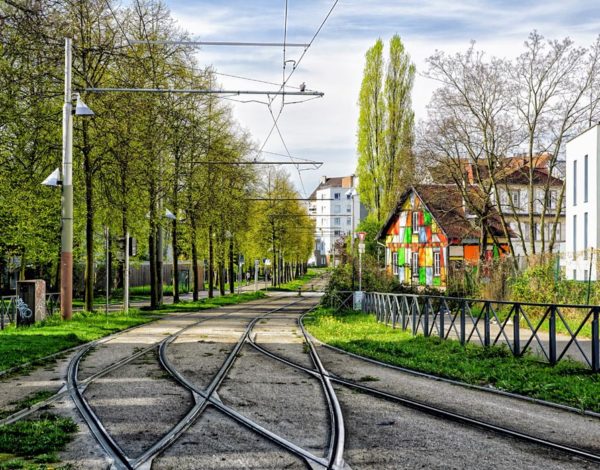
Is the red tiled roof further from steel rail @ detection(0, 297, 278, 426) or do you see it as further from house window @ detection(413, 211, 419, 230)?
steel rail @ detection(0, 297, 278, 426)

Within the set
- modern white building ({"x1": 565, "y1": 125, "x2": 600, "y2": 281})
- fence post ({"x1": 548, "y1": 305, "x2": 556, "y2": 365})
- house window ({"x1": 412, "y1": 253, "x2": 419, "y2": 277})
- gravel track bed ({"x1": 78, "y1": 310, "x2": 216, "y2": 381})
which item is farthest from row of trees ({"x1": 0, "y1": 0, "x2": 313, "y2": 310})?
house window ({"x1": 412, "y1": 253, "x2": 419, "y2": 277})

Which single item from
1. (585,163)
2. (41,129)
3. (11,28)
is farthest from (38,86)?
(585,163)

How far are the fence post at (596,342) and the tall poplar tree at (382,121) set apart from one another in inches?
1981

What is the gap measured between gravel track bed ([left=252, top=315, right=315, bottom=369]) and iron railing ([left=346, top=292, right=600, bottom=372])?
2948 millimetres

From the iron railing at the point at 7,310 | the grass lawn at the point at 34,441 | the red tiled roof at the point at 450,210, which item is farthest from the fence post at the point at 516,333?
the red tiled roof at the point at 450,210

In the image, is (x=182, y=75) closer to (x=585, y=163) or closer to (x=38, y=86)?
(x=38, y=86)

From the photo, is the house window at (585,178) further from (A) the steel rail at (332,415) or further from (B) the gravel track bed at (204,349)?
(A) the steel rail at (332,415)

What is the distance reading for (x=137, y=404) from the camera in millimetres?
8883

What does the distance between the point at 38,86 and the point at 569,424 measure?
19.3 metres

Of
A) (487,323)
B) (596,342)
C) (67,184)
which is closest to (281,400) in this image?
(596,342)

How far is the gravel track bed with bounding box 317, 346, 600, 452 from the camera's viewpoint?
25.0ft

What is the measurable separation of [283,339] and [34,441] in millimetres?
11688

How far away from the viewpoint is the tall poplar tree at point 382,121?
2462 inches

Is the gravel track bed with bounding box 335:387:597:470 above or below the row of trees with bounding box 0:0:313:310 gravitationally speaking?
below
